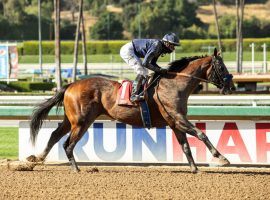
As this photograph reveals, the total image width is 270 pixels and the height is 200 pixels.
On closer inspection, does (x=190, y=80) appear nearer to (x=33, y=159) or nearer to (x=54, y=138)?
(x=54, y=138)

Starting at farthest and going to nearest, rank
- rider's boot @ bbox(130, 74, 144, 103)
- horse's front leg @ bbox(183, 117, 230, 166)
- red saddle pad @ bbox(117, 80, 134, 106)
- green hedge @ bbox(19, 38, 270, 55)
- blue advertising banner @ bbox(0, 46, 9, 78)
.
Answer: green hedge @ bbox(19, 38, 270, 55) → blue advertising banner @ bbox(0, 46, 9, 78) → red saddle pad @ bbox(117, 80, 134, 106) → rider's boot @ bbox(130, 74, 144, 103) → horse's front leg @ bbox(183, 117, 230, 166)

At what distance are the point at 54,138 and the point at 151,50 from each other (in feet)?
6.66

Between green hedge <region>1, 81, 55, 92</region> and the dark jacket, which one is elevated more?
the dark jacket

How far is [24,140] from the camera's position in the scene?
12609 mm

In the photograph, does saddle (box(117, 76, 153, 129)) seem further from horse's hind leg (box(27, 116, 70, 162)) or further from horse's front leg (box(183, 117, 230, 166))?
horse's hind leg (box(27, 116, 70, 162))

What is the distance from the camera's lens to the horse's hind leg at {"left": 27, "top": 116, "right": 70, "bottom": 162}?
1150 cm

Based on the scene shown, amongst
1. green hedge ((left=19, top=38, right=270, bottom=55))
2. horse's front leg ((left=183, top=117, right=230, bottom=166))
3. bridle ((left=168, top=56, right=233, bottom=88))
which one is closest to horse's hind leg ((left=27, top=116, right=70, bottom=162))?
bridle ((left=168, top=56, right=233, bottom=88))

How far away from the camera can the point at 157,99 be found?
11.0 m

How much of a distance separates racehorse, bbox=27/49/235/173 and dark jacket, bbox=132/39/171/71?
233 millimetres

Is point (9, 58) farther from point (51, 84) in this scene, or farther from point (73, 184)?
point (73, 184)

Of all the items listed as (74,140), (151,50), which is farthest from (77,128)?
(151,50)

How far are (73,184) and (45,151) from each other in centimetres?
188

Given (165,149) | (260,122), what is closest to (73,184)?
(165,149)

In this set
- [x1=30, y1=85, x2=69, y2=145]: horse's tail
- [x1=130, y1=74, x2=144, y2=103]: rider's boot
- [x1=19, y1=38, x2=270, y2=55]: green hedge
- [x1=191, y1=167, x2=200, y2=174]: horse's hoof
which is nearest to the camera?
[x1=191, y1=167, x2=200, y2=174]: horse's hoof
